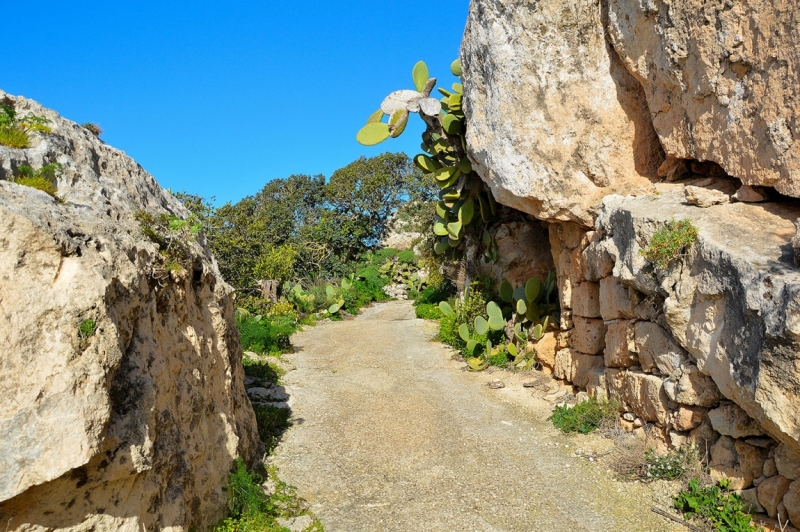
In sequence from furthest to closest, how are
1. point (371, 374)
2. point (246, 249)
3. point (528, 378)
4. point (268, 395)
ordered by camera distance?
point (246, 249), point (371, 374), point (528, 378), point (268, 395)

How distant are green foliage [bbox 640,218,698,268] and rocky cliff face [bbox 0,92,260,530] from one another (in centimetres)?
432

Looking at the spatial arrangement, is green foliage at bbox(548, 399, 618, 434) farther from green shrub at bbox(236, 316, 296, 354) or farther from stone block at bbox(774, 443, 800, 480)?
green shrub at bbox(236, 316, 296, 354)

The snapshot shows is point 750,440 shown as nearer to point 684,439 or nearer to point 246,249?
point 684,439

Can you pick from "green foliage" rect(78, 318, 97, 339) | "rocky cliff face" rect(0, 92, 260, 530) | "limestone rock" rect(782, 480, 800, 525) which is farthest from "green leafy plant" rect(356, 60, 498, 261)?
"green foliage" rect(78, 318, 97, 339)

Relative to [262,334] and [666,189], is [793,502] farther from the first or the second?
[262,334]

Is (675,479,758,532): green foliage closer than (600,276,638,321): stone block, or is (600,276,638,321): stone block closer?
(675,479,758,532): green foliage

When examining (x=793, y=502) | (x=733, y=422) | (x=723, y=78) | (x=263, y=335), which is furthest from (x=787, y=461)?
(x=263, y=335)

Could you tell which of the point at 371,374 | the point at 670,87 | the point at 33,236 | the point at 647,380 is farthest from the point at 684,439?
the point at 33,236

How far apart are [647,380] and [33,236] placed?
5.56 m

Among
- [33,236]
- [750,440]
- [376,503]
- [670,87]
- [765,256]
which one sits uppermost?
[670,87]

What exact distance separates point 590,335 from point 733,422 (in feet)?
8.61

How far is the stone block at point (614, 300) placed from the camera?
6328 millimetres

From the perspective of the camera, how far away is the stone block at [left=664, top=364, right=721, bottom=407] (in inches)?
200

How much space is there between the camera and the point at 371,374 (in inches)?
362
